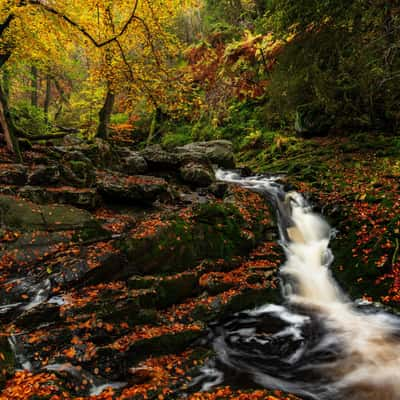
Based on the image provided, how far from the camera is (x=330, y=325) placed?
5621 millimetres

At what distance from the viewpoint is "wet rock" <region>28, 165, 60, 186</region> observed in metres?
8.27

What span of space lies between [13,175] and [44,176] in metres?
0.76

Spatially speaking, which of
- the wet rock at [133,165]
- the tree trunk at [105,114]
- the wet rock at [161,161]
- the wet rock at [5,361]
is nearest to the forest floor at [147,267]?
the wet rock at [5,361]

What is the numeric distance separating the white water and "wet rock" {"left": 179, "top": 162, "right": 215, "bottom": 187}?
3.06 m

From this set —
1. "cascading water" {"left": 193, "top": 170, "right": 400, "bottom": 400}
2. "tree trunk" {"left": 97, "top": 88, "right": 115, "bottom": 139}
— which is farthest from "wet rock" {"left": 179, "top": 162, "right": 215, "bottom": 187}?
"cascading water" {"left": 193, "top": 170, "right": 400, "bottom": 400}

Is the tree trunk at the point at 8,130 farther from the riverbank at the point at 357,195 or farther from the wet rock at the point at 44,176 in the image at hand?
the riverbank at the point at 357,195

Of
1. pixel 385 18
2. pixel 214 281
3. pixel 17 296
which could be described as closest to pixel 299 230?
pixel 214 281

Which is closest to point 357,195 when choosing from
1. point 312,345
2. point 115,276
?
point 312,345

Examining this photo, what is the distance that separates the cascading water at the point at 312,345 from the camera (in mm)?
4180

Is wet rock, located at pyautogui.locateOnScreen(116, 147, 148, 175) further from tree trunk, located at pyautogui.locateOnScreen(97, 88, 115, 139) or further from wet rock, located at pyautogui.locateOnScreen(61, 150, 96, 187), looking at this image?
tree trunk, located at pyautogui.locateOnScreen(97, 88, 115, 139)

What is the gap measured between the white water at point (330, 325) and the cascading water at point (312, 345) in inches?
0.5

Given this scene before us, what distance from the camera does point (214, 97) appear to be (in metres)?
12.0

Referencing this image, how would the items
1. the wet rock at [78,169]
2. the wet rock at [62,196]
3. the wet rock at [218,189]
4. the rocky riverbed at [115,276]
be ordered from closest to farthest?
the rocky riverbed at [115,276] < the wet rock at [62,196] < the wet rock at [78,169] < the wet rock at [218,189]

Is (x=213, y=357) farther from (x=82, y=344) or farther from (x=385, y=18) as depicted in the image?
(x=385, y=18)
